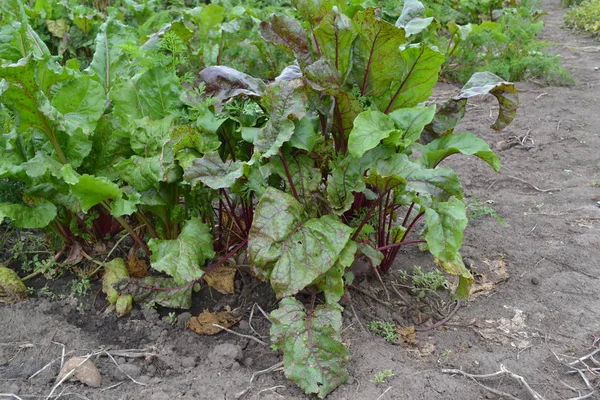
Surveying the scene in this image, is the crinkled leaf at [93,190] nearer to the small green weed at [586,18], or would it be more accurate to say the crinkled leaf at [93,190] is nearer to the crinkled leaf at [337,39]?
the crinkled leaf at [337,39]

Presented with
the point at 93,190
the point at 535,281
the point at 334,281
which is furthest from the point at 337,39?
the point at 535,281

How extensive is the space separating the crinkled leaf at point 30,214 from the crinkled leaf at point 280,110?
101 centimetres

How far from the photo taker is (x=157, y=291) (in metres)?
2.51

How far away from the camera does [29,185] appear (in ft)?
8.12

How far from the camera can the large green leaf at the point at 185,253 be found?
224 cm

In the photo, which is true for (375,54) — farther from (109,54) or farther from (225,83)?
(109,54)

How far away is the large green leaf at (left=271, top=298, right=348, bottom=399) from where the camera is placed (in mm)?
2098

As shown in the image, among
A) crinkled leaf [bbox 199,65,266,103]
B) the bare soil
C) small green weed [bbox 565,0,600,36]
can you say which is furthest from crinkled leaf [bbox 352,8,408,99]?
small green weed [bbox 565,0,600,36]

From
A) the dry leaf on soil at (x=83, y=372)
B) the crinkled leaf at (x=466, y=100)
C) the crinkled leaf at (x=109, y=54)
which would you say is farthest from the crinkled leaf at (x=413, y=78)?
the dry leaf on soil at (x=83, y=372)

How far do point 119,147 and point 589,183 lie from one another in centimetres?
293

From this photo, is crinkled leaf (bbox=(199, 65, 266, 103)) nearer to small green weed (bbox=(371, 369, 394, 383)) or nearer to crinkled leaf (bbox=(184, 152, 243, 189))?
crinkled leaf (bbox=(184, 152, 243, 189))

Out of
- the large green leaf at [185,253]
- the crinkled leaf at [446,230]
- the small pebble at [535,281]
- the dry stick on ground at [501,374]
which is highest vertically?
the crinkled leaf at [446,230]

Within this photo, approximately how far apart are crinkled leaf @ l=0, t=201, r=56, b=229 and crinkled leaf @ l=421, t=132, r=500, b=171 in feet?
5.53

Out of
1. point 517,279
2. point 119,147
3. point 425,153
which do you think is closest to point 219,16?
point 119,147
